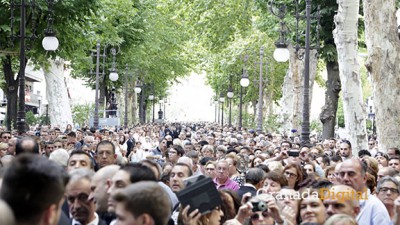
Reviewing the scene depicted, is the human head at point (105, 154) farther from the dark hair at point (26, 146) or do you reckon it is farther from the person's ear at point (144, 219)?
the person's ear at point (144, 219)

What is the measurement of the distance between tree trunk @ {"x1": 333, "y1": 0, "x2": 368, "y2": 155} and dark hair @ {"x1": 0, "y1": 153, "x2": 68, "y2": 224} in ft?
60.5

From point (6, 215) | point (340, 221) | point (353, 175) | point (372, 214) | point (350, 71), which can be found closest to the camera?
point (6, 215)

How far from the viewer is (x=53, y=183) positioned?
368 centimetres

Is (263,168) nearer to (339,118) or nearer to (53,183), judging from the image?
(53,183)

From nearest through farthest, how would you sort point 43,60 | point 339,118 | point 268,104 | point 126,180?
point 126,180, point 43,60, point 268,104, point 339,118

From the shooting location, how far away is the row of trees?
1962cm

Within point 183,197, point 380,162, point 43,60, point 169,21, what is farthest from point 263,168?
point 169,21

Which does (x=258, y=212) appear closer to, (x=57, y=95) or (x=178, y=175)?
(x=178, y=175)

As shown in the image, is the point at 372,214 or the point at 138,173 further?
the point at 372,214

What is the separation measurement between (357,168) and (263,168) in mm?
2797

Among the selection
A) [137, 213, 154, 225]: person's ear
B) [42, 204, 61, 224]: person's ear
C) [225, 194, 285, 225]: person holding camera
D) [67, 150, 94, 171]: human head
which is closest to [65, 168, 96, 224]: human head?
[225, 194, 285, 225]: person holding camera

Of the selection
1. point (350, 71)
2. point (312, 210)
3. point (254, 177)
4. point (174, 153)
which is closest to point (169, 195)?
point (312, 210)

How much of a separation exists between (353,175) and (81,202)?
324cm

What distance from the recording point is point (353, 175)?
8.77 meters
